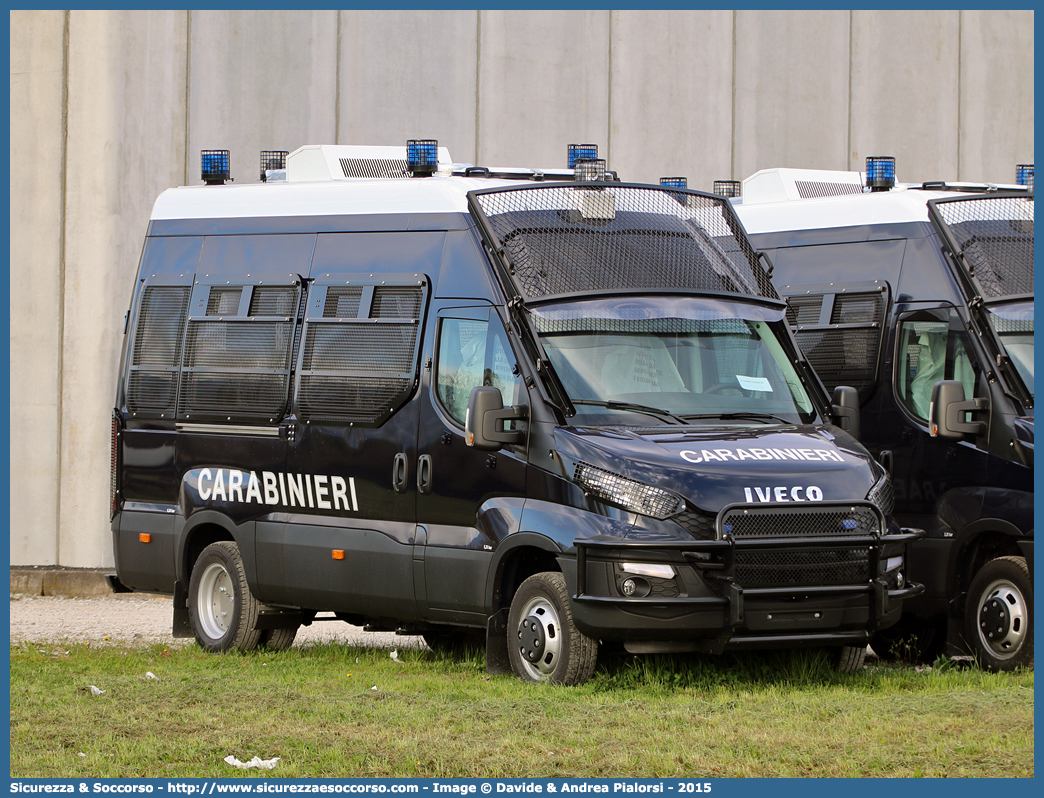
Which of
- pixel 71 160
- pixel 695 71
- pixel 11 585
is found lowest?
pixel 11 585

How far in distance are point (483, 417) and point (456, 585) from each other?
1.20 metres

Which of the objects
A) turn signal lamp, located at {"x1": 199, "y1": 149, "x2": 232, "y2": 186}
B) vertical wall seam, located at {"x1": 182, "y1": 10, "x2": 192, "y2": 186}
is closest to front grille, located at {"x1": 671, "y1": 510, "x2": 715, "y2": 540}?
turn signal lamp, located at {"x1": 199, "y1": 149, "x2": 232, "y2": 186}

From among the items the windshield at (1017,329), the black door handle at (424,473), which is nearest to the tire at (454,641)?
the black door handle at (424,473)

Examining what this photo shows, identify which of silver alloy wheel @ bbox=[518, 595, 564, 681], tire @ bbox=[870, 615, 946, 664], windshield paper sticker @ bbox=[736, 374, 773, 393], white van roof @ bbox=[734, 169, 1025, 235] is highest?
white van roof @ bbox=[734, 169, 1025, 235]

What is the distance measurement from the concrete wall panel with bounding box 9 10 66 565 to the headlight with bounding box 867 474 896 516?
9.80m

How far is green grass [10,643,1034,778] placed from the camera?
7402 mm

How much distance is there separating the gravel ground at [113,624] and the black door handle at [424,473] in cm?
260

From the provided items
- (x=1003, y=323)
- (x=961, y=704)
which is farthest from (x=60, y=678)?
(x=1003, y=323)

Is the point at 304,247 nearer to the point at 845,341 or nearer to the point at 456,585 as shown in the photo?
the point at 456,585

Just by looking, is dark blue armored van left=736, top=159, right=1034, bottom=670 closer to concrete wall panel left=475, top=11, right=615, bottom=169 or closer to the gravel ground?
the gravel ground

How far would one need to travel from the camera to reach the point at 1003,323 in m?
10.7

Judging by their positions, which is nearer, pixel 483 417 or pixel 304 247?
pixel 483 417

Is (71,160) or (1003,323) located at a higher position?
(71,160)

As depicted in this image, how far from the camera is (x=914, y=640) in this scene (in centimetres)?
1180
